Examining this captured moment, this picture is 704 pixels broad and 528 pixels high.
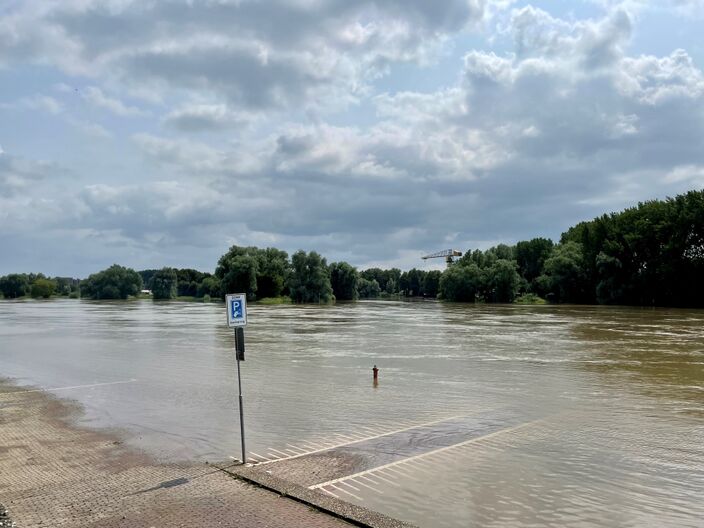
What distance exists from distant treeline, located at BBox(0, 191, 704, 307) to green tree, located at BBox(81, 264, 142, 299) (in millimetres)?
55240

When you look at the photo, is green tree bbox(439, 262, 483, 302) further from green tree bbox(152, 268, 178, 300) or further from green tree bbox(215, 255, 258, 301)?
green tree bbox(152, 268, 178, 300)

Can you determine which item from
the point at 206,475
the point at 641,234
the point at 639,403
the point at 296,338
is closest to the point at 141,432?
the point at 206,475

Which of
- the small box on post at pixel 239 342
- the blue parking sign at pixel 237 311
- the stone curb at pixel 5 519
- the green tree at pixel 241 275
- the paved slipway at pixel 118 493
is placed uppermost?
the green tree at pixel 241 275

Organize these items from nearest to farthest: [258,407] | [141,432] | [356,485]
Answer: [356,485]
[141,432]
[258,407]

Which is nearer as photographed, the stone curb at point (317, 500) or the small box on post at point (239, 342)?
the stone curb at point (317, 500)

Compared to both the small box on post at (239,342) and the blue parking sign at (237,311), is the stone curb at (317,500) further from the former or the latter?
the blue parking sign at (237,311)

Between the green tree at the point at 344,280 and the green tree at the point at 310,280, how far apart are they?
14922 millimetres

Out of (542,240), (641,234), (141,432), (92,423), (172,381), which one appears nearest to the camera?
(141,432)

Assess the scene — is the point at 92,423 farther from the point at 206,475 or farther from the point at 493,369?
the point at 493,369

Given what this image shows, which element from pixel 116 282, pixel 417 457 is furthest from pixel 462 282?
pixel 417 457

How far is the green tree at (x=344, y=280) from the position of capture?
443 ft

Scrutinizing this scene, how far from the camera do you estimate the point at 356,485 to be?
29.7 ft

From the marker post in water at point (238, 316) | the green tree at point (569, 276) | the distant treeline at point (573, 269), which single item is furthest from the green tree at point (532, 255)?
the marker post in water at point (238, 316)

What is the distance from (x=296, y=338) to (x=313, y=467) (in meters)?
28.5
